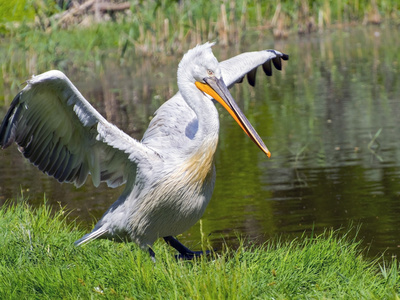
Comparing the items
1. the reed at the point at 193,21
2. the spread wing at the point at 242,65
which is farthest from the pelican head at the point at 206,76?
the reed at the point at 193,21

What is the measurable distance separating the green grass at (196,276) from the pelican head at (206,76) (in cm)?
95

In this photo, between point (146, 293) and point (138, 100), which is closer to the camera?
point (146, 293)

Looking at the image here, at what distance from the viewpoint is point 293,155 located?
7.94 m

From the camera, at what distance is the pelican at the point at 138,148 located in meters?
4.34

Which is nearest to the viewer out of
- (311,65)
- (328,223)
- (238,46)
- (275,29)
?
(328,223)

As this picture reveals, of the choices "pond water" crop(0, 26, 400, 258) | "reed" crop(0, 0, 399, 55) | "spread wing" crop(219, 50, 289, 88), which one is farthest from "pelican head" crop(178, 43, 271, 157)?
"reed" crop(0, 0, 399, 55)

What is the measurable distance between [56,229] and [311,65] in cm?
1088

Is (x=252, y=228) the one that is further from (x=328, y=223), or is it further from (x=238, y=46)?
(x=238, y=46)

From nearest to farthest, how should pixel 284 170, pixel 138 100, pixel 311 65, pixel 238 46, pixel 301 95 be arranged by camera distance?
1. pixel 284 170
2. pixel 301 95
3. pixel 138 100
4. pixel 311 65
5. pixel 238 46

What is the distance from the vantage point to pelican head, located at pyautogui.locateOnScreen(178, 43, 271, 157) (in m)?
4.53

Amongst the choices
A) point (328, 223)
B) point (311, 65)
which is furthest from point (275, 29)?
point (328, 223)

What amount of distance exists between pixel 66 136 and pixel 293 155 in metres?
3.84

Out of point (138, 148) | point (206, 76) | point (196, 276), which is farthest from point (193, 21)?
point (196, 276)

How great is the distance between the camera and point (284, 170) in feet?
24.3
